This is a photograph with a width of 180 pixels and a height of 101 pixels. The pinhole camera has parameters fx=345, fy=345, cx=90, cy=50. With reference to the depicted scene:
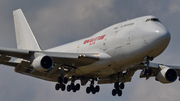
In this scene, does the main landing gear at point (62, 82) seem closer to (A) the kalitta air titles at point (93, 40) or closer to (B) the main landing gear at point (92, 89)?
(B) the main landing gear at point (92, 89)

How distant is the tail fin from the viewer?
45906mm

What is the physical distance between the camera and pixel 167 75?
40500 mm

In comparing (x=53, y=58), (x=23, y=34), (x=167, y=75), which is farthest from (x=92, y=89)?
(x=23, y=34)

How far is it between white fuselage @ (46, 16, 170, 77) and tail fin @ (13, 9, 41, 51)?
36.4 feet

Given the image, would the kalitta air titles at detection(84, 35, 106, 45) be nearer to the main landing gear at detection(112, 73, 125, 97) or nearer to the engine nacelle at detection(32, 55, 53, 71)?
the engine nacelle at detection(32, 55, 53, 71)

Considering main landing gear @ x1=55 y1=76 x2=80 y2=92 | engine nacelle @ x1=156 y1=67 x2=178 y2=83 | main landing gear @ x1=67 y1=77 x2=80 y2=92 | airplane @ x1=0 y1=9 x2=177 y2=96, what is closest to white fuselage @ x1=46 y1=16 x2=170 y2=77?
airplane @ x1=0 y1=9 x2=177 y2=96

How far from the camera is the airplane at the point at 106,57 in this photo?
31.8 m

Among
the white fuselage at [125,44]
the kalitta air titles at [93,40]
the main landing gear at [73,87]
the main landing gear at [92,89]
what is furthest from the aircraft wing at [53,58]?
the main landing gear at [92,89]

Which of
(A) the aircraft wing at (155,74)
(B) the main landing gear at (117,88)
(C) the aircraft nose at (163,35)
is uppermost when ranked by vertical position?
(C) the aircraft nose at (163,35)

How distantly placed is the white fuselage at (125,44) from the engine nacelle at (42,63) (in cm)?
428

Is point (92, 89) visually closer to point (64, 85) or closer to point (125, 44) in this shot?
point (64, 85)

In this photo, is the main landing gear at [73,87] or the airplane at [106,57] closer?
the airplane at [106,57]

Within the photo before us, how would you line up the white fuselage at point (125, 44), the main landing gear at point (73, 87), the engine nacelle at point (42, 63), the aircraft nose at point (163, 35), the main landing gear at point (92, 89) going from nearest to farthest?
the aircraft nose at point (163, 35)
the white fuselage at point (125, 44)
the engine nacelle at point (42, 63)
the main landing gear at point (73, 87)
the main landing gear at point (92, 89)

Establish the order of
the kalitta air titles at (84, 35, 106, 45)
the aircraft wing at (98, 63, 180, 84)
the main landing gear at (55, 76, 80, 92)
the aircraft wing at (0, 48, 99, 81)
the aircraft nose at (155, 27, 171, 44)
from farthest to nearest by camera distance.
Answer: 1. the aircraft wing at (98, 63, 180, 84)
2. the main landing gear at (55, 76, 80, 92)
3. the kalitta air titles at (84, 35, 106, 45)
4. the aircraft wing at (0, 48, 99, 81)
5. the aircraft nose at (155, 27, 171, 44)
